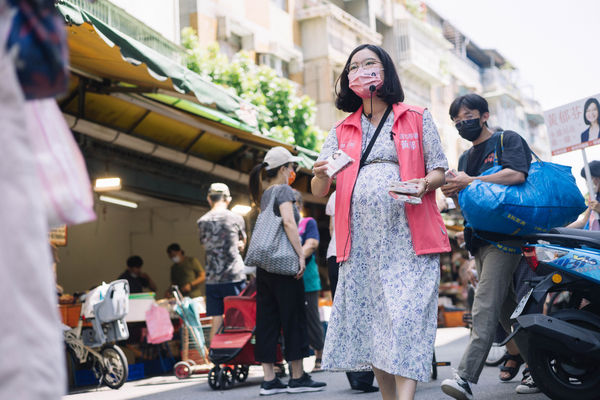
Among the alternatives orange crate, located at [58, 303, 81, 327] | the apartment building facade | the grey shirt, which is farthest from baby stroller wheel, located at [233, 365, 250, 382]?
the apartment building facade

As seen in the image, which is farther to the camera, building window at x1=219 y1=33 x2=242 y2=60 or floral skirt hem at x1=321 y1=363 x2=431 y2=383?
building window at x1=219 y1=33 x2=242 y2=60

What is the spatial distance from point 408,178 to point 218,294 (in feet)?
15.8

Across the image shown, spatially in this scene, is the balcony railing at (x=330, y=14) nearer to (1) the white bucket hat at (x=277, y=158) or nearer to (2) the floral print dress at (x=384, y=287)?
(1) the white bucket hat at (x=277, y=158)

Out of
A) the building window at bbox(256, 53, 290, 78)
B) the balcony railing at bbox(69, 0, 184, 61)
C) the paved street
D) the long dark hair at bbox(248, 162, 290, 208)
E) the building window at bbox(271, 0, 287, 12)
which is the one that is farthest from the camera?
the building window at bbox(271, 0, 287, 12)

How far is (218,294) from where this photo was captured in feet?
27.6

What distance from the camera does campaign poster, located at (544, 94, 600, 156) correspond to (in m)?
Answer: 8.75

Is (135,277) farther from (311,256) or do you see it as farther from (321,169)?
(321,169)

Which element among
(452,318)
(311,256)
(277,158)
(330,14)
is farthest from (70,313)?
(330,14)

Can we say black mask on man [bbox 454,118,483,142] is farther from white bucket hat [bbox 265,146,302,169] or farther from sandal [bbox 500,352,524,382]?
sandal [bbox 500,352,524,382]

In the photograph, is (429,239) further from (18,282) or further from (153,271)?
(153,271)

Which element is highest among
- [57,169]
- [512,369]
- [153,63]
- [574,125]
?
[153,63]

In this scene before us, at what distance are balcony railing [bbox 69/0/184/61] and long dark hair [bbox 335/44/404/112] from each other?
19.7 ft

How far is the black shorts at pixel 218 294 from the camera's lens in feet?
27.5

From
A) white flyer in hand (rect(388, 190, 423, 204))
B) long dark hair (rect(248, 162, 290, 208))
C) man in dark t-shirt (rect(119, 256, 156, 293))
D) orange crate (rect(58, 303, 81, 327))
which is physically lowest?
orange crate (rect(58, 303, 81, 327))
